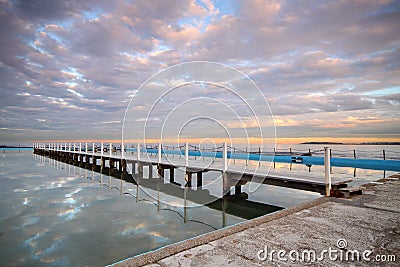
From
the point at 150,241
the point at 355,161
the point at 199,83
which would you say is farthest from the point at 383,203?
the point at 355,161

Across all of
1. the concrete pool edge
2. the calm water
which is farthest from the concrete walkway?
the calm water

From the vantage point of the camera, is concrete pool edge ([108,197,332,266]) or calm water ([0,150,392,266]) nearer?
concrete pool edge ([108,197,332,266])

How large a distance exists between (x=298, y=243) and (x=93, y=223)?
4.72m

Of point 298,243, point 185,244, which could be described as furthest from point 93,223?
point 298,243

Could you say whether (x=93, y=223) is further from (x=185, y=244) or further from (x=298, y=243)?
(x=298, y=243)

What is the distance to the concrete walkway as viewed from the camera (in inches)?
92.7

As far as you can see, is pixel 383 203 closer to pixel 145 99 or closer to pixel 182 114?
pixel 182 114

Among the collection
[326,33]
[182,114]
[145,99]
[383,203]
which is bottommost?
[383,203]

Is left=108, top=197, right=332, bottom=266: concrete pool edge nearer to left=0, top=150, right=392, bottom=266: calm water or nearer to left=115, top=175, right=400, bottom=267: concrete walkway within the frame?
left=115, top=175, right=400, bottom=267: concrete walkway

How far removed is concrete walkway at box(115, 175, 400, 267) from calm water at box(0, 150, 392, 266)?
73.8 inches

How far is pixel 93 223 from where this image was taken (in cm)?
567

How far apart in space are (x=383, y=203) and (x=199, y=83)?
9.49 meters

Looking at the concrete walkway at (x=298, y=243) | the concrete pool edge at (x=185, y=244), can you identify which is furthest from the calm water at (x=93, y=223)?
the concrete walkway at (x=298, y=243)

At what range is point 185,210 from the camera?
272 inches
